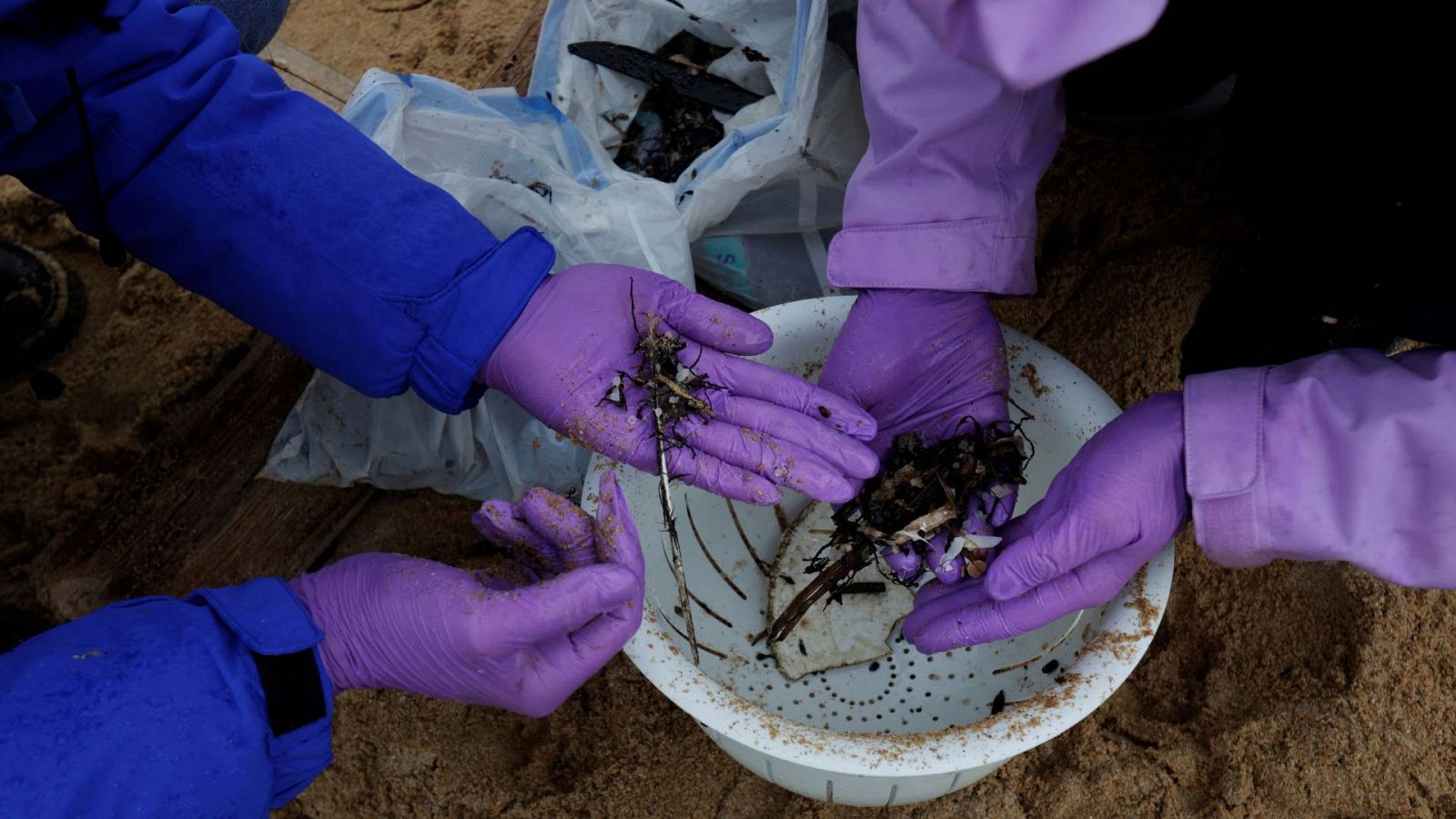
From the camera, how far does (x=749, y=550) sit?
61.2 inches

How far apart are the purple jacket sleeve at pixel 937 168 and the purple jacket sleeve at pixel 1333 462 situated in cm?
34

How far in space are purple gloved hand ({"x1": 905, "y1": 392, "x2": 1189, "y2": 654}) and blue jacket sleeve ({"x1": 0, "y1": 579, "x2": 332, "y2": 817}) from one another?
2.54ft

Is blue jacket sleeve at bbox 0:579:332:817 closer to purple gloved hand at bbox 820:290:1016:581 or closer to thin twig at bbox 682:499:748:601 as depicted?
thin twig at bbox 682:499:748:601

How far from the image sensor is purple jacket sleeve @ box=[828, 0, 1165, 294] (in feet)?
4.25

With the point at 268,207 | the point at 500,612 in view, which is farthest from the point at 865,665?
the point at 268,207

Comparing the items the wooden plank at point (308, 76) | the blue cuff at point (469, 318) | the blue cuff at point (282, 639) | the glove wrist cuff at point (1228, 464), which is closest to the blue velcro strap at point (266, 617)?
the blue cuff at point (282, 639)

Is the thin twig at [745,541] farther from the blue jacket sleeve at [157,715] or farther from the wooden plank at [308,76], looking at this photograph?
the wooden plank at [308,76]

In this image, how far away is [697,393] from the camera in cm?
132

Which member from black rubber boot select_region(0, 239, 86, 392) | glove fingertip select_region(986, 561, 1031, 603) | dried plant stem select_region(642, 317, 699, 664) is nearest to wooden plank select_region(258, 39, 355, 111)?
black rubber boot select_region(0, 239, 86, 392)

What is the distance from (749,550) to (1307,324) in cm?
94

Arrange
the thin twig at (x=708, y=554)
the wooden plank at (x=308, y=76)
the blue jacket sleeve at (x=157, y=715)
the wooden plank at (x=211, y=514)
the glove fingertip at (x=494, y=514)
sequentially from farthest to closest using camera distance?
1. the wooden plank at (x=308, y=76)
2. the wooden plank at (x=211, y=514)
3. the thin twig at (x=708, y=554)
4. the glove fingertip at (x=494, y=514)
5. the blue jacket sleeve at (x=157, y=715)

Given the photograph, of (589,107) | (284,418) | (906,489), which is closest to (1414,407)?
(906,489)

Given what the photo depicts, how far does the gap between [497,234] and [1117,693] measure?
1183 mm

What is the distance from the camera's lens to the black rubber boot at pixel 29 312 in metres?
1.96
